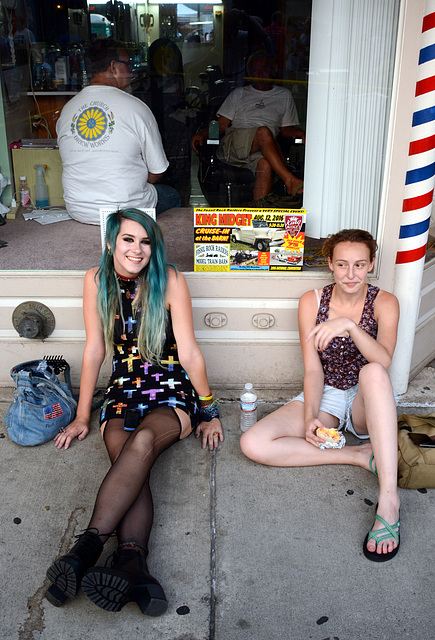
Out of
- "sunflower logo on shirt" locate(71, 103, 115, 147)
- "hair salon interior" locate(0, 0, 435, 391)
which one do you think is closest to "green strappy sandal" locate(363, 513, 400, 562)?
"hair salon interior" locate(0, 0, 435, 391)

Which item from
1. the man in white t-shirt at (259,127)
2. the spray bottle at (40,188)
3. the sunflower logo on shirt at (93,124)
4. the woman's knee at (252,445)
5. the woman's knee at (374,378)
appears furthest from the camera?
the spray bottle at (40,188)

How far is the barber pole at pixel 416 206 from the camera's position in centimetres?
299

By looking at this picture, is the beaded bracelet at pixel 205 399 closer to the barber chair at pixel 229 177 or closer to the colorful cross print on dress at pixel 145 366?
the colorful cross print on dress at pixel 145 366

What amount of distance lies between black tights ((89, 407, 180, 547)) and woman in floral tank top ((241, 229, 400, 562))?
0.52 meters

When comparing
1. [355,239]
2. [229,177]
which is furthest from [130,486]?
[229,177]

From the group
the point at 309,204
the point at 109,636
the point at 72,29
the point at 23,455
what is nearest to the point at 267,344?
the point at 309,204

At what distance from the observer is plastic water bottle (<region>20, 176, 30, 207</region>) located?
4473mm

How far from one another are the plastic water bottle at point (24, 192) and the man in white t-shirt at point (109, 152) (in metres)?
0.45

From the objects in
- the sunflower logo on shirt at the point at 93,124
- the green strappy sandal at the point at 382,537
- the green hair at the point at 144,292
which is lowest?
the green strappy sandal at the point at 382,537

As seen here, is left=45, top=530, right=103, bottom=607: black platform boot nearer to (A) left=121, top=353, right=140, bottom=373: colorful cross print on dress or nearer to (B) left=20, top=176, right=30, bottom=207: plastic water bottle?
(A) left=121, top=353, right=140, bottom=373: colorful cross print on dress

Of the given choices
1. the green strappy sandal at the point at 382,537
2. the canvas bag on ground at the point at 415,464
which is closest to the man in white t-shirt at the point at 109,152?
the canvas bag on ground at the point at 415,464

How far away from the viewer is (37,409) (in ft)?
9.69

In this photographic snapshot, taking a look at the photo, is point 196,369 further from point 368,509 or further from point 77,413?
point 368,509

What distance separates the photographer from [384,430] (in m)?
2.46
